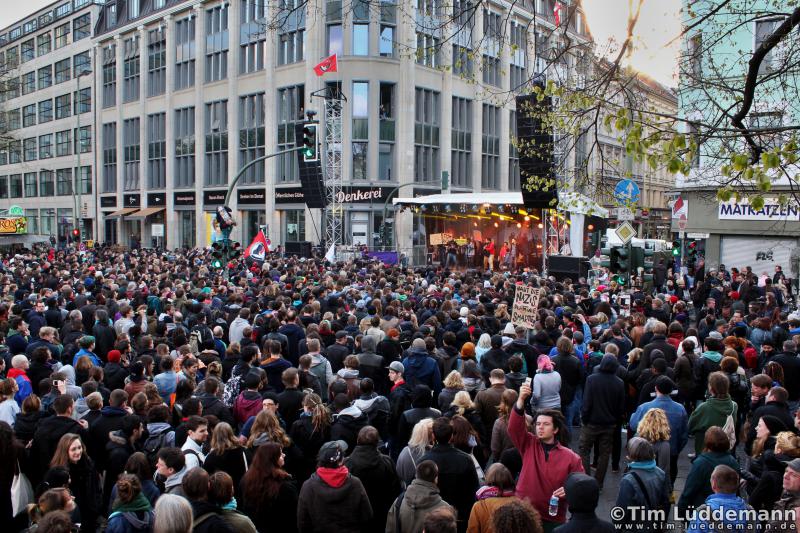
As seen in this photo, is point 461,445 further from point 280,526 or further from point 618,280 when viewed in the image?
point 618,280

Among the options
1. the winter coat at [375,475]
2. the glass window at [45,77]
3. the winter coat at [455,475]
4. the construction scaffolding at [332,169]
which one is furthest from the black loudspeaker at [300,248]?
the glass window at [45,77]

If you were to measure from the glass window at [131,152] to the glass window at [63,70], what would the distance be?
15.5 meters

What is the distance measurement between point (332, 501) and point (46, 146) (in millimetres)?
80907

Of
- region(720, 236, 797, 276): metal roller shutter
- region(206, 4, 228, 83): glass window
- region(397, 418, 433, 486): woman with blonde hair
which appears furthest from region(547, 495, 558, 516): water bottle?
region(206, 4, 228, 83): glass window

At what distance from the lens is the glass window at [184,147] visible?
53.3 m

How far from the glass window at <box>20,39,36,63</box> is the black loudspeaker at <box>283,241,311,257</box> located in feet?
191

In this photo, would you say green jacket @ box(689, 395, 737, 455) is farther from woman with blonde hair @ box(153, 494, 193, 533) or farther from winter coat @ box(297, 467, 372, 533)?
woman with blonde hair @ box(153, 494, 193, 533)

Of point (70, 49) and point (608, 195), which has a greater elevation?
point (70, 49)

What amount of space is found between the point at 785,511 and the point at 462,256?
115ft

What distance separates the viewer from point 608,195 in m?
10.3

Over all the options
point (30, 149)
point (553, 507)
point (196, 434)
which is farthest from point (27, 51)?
point (553, 507)

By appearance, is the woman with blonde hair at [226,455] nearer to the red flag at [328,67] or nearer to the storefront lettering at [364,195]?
the red flag at [328,67]

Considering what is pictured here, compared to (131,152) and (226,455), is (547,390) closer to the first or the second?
(226,455)

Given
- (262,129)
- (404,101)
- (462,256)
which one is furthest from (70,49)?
(462,256)
